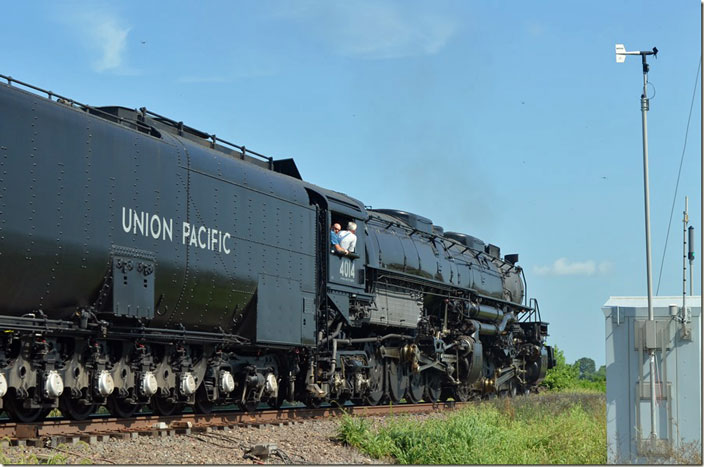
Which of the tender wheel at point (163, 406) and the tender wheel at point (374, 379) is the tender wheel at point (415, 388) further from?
the tender wheel at point (163, 406)

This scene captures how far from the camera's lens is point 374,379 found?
20344mm

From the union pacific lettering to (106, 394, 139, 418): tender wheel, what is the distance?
8.33ft

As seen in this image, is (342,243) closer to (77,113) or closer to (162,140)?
(162,140)

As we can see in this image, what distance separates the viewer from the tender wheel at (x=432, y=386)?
23.8 m

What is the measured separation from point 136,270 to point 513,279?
20.8m

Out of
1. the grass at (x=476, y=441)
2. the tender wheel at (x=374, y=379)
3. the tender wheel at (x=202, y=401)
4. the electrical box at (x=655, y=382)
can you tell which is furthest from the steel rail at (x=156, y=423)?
the electrical box at (x=655, y=382)

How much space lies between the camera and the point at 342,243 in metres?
18.5

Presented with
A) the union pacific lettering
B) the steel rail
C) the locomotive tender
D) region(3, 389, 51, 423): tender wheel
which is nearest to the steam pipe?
the locomotive tender

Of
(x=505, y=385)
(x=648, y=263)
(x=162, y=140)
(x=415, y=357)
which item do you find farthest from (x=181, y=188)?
(x=505, y=385)

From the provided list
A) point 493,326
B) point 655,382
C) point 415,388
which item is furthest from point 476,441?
point 493,326

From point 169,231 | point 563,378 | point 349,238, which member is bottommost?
point 563,378

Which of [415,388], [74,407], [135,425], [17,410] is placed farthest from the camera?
[415,388]

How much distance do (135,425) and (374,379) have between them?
814cm

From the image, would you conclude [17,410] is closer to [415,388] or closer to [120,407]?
[120,407]
